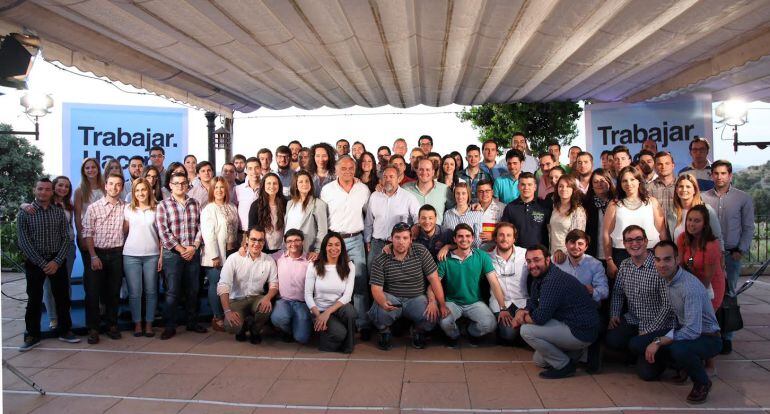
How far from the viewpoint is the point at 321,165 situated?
5.59 metres

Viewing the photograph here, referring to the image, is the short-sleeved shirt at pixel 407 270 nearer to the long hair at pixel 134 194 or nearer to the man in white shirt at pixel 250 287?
the man in white shirt at pixel 250 287

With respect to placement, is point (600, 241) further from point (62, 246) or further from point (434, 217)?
point (62, 246)

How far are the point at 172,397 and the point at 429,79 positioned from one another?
458 cm

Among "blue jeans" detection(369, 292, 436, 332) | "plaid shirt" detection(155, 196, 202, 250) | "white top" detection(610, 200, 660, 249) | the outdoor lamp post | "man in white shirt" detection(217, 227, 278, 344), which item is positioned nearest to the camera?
"white top" detection(610, 200, 660, 249)

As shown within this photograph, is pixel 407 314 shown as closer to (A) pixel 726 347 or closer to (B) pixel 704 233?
(B) pixel 704 233

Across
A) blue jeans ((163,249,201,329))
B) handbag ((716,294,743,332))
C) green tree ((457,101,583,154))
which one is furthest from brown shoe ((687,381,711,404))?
green tree ((457,101,583,154))

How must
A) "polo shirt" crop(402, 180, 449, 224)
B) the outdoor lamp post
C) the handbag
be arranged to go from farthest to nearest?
the outdoor lamp post → "polo shirt" crop(402, 180, 449, 224) → the handbag

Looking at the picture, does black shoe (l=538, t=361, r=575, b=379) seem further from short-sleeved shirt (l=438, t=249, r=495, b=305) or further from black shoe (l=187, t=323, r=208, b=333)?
black shoe (l=187, t=323, r=208, b=333)

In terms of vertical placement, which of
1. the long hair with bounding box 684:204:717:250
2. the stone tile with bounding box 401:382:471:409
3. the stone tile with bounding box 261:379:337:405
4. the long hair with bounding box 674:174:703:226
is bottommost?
the stone tile with bounding box 401:382:471:409

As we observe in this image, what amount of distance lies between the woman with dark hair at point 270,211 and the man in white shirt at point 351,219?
447 millimetres

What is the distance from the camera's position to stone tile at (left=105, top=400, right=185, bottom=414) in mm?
Result: 3408

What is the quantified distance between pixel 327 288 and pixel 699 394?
283 cm

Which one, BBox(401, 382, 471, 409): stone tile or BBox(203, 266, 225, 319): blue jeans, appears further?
BBox(203, 266, 225, 319): blue jeans

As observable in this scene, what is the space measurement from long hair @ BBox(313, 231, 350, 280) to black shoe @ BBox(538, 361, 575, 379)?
5.88 feet
